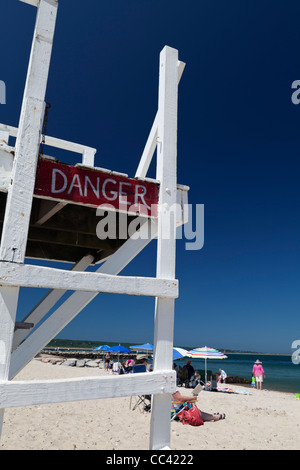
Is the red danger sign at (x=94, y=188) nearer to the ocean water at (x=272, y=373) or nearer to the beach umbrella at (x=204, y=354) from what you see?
the beach umbrella at (x=204, y=354)

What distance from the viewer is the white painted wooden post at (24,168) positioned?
251 centimetres

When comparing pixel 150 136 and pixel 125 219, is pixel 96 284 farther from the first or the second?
pixel 150 136

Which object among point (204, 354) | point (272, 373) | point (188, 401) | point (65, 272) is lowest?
point (188, 401)

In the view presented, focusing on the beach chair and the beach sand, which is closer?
the beach sand

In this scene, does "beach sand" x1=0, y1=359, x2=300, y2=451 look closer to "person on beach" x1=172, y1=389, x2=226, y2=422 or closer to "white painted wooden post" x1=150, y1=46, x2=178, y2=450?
"person on beach" x1=172, y1=389, x2=226, y2=422

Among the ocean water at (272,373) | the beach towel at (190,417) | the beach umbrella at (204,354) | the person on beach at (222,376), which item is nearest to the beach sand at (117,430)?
the beach towel at (190,417)

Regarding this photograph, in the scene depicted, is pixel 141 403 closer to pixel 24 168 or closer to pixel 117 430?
pixel 117 430

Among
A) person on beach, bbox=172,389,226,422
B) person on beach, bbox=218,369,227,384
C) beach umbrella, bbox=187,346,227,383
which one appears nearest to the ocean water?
person on beach, bbox=218,369,227,384

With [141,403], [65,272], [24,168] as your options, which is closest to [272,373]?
[141,403]

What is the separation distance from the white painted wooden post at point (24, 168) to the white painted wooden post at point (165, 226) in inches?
46.6

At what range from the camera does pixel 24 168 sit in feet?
9.21

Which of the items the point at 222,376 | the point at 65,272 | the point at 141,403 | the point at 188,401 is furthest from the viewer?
the point at 222,376

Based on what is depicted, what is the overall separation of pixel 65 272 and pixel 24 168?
0.93m

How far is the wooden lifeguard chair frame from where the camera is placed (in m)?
2.53
